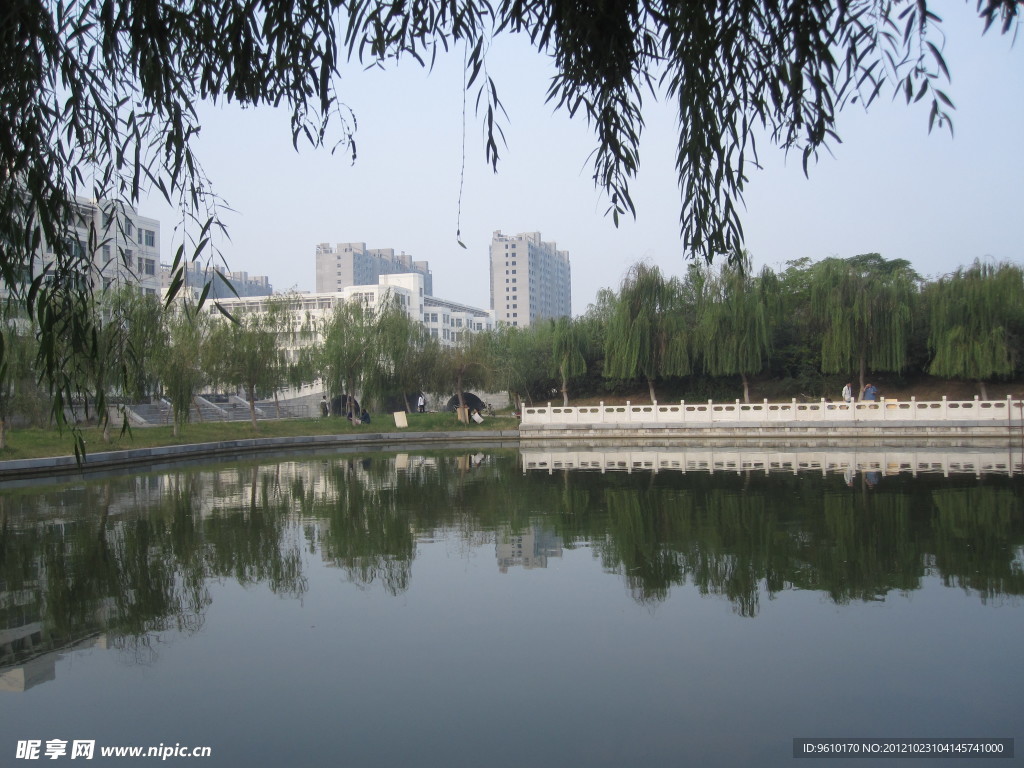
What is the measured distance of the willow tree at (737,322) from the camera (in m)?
32.7

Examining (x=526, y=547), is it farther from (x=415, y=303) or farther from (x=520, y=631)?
(x=415, y=303)

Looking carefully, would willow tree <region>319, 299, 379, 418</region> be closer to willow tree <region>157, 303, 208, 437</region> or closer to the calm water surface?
willow tree <region>157, 303, 208, 437</region>

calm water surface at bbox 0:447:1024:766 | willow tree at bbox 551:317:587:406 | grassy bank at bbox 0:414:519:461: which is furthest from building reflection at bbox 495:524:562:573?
willow tree at bbox 551:317:587:406

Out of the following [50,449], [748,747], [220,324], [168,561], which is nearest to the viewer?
[748,747]

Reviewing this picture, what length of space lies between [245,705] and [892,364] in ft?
101

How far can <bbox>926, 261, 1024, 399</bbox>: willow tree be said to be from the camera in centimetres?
2933

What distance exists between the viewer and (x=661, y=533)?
30.4 feet

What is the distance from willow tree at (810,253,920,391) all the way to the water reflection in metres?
15.3

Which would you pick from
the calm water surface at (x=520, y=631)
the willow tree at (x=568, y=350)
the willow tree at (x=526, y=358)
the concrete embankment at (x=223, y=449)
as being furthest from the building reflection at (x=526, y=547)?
the willow tree at (x=568, y=350)

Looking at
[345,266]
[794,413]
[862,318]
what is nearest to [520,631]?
[794,413]

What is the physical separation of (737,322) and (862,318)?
4387mm

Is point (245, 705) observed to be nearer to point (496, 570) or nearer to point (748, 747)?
point (748, 747)

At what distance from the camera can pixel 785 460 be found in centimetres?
1873

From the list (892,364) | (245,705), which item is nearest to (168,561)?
(245,705)
